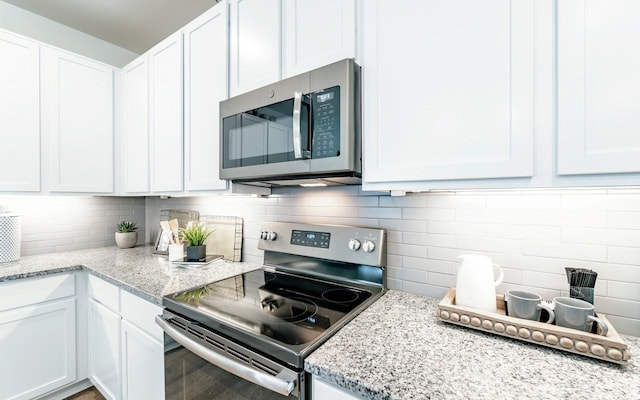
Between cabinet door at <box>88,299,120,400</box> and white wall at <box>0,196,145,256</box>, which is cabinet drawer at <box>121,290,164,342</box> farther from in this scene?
white wall at <box>0,196,145,256</box>

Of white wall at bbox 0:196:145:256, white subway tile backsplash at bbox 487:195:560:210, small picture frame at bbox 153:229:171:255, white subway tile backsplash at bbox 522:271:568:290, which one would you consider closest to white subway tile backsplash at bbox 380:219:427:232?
white subway tile backsplash at bbox 487:195:560:210

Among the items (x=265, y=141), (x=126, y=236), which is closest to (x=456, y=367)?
(x=265, y=141)

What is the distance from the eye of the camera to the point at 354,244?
138 cm

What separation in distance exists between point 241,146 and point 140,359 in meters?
1.18

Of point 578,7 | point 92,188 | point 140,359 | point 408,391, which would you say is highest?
point 578,7

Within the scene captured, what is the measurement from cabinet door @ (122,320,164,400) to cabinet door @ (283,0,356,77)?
1.42m

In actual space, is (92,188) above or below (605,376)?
above

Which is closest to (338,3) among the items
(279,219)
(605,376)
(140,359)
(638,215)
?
(279,219)

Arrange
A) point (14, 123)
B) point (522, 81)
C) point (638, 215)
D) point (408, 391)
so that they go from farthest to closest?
point (14, 123), point (638, 215), point (522, 81), point (408, 391)

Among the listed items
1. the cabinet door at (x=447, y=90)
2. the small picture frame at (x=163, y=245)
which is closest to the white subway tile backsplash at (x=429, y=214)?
the cabinet door at (x=447, y=90)

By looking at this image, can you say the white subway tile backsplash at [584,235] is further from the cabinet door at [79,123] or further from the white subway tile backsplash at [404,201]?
the cabinet door at [79,123]

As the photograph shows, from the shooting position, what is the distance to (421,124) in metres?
0.96

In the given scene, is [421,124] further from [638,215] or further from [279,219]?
[279,219]

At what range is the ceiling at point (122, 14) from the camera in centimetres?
207
